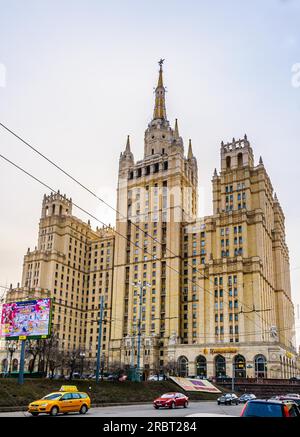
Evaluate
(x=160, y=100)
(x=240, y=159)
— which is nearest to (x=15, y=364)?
(x=240, y=159)

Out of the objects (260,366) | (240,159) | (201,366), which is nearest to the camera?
(260,366)

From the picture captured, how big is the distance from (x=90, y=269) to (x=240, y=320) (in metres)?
56.6

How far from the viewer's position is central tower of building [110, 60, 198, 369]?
360 feet

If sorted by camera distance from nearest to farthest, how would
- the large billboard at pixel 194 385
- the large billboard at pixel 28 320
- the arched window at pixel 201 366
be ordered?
the large billboard at pixel 28 320
the large billboard at pixel 194 385
the arched window at pixel 201 366

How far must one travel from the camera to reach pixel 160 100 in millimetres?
145125

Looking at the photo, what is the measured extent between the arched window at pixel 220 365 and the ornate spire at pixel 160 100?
77.8 metres

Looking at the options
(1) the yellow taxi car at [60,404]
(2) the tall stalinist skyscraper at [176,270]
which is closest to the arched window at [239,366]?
(2) the tall stalinist skyscraper at [176,270]

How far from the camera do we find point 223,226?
107062 mm

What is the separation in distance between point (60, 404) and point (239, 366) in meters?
73.3

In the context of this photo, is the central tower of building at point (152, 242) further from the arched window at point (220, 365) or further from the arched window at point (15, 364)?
the arched window at point (15, 364)

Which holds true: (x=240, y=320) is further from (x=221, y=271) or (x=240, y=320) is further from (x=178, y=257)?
(x=178, y=257)

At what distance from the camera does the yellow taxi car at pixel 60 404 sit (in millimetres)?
24781

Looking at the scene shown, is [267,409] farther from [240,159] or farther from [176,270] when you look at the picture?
[240,159]
